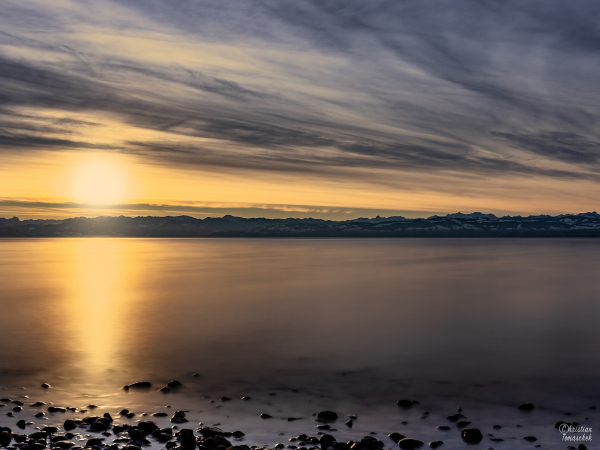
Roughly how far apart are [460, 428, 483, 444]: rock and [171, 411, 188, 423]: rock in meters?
5.24

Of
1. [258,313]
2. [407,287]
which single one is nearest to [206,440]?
[258,313]

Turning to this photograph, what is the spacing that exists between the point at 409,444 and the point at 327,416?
6.53ft

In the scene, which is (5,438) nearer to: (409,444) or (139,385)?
(139,385)

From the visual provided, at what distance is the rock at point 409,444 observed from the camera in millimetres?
8586

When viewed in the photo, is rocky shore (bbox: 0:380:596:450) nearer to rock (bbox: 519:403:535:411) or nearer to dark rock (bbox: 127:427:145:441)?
dark rock (bbox: 127:427:145:441)

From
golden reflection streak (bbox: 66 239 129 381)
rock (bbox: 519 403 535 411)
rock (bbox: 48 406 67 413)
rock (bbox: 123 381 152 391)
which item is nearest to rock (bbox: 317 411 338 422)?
rock (bbox: 519 403 535 411)

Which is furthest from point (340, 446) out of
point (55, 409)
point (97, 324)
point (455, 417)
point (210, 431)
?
point (97, 324)

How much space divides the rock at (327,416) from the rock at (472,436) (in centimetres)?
248

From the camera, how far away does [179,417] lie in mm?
9977

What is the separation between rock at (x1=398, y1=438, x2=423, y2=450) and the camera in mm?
8586

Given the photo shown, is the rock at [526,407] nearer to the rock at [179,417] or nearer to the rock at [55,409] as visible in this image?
the rock at [179,417]

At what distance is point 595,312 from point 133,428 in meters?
24.1

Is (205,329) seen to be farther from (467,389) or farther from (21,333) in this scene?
(467,389)

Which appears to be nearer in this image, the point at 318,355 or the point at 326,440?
the point at 326,440
